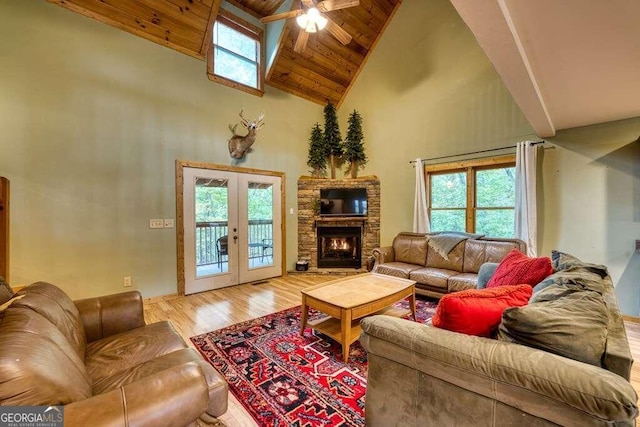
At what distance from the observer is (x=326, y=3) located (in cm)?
300

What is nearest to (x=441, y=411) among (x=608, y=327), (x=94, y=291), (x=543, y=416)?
(x=543, y=416)

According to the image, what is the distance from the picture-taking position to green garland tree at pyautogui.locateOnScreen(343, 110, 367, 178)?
567 cm

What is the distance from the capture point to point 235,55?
4.73m

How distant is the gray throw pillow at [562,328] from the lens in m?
1.01

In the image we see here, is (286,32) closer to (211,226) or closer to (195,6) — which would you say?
(195,6)

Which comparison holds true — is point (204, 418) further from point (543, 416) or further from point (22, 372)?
point (543, 416)

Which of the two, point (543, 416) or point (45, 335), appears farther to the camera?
point (45, 335)

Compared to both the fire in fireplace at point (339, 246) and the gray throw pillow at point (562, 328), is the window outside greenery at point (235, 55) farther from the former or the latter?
the gray throw pillow at point (562, 328)

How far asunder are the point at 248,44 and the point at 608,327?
5.84 meters

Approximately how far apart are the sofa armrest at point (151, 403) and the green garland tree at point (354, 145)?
5092mm

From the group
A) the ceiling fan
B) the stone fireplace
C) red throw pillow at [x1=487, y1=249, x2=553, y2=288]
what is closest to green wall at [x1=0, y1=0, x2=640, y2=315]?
the stone fireplace

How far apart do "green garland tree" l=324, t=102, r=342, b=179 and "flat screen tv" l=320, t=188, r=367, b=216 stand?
642 mm

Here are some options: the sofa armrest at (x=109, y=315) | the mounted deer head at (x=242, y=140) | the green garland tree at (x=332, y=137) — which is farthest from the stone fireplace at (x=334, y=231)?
the sofa armrest at (x=109, y=315)

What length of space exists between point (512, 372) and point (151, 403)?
1.37 m
